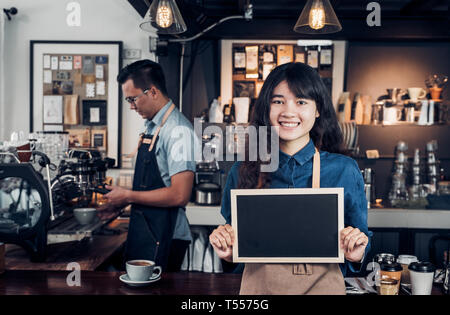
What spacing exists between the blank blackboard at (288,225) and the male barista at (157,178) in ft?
3.38

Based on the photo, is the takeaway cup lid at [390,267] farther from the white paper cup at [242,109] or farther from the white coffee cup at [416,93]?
the white coffee cup at [416,93]

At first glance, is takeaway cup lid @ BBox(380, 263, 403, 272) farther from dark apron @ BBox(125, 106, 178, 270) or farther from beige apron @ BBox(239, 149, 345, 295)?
dark apron @ BBox(125, 106, 178, 270)

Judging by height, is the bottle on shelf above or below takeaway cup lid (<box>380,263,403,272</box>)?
above

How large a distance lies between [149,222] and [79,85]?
1.97m

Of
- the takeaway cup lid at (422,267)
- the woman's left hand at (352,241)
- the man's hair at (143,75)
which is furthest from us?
the man's hair at (143,75)

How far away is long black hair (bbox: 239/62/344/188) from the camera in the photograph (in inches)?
50.5

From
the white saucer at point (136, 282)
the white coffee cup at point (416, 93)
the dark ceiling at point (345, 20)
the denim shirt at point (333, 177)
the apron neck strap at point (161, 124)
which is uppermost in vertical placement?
the dark ceiling at point (345, 20)

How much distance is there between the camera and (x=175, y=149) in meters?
2.20

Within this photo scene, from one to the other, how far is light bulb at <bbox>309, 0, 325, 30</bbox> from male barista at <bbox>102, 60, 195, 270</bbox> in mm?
846

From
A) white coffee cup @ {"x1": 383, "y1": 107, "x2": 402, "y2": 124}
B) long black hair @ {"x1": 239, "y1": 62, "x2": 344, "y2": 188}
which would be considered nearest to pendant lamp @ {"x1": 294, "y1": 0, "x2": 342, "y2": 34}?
long black hair @ {"x1": 239, "y1": 62, "x2": 344, "y2": 188}

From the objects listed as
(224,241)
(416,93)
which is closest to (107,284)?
(224,241)

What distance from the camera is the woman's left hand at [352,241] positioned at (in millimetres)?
1148

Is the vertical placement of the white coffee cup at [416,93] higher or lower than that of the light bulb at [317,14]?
lower

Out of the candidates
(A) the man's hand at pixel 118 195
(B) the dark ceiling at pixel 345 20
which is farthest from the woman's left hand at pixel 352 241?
(B) the dark ceiling at pixel 345 20
